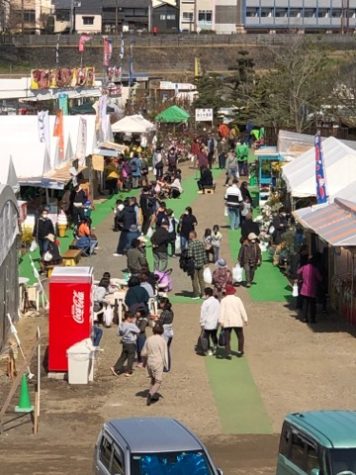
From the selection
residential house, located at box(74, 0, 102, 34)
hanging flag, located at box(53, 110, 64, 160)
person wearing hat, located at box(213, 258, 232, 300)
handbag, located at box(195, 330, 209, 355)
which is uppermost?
residential house, located at box(74, 0, 102, 34)

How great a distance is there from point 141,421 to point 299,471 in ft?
5.31

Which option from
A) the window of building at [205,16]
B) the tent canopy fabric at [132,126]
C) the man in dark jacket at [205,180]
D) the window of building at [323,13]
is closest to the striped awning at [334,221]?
the man in dark jacket at [205,180]

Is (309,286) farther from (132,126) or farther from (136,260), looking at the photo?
(132,126)

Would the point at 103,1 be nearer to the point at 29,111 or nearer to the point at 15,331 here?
the point at 29,111

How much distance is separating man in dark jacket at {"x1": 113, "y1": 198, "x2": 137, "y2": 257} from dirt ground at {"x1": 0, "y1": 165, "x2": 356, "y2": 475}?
5590 mm

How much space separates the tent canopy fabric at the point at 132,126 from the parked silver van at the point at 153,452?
3707cm

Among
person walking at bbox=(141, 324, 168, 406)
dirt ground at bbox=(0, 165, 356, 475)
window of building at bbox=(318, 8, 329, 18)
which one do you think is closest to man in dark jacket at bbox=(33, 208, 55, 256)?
dirt ground at bbox=(0, 165, 356, 475)

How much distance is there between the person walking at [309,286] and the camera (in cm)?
2202

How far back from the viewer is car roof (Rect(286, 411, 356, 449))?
11062mm

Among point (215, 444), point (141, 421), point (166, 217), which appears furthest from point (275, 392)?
point (166, 217)

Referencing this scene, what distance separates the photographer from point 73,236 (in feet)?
103

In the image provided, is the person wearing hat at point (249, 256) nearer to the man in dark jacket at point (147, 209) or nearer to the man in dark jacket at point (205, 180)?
the man in dark jacket at point (147, 209)

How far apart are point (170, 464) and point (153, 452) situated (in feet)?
0.58

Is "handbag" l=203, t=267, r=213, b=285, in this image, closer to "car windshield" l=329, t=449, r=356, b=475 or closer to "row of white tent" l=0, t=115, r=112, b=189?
"row of white tent" l=0, t=115, r=112, b=189
